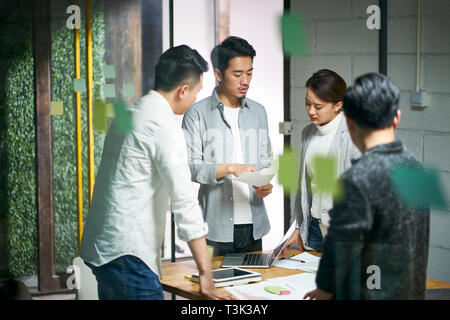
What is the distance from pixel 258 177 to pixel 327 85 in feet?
1.34

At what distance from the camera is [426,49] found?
240 cm

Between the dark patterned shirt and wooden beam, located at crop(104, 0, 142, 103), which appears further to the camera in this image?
wooden beam, located at crop(104, 0, 142, 103)

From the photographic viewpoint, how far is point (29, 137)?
6.67ft

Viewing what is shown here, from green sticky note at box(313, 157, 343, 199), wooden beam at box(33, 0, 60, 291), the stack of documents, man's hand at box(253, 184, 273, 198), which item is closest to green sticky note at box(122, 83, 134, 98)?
wooden beam at box(33, 0, 60, 291)

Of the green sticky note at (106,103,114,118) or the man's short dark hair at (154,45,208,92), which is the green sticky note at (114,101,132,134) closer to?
the green sticky note at (106,103,114,118)

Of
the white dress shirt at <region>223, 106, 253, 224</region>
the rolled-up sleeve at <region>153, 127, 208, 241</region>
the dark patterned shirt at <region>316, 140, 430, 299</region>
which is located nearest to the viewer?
the dark patterned shirt at <region>316, 140, 430, 299</region>

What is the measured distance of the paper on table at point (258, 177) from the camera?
2.22m

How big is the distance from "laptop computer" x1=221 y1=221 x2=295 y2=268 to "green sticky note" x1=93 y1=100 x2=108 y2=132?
62 centimetres

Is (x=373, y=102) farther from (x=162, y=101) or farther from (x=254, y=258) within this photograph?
(x=254, y=258)

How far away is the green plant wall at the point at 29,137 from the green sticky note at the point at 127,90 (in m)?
0.08

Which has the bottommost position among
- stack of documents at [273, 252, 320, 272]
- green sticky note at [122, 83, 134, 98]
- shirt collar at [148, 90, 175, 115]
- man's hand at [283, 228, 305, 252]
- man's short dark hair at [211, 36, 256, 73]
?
stack of documents at [273, 252, 320, 272]

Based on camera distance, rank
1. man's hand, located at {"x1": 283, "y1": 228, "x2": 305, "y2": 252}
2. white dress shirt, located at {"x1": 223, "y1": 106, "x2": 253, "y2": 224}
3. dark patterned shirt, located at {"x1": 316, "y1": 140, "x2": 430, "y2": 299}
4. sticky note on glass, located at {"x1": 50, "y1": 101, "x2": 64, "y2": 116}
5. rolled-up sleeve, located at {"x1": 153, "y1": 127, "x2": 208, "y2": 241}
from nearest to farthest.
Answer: dark patterned shirt, located at {"x1": 316, "y1": 140, "x2": 430, "y2": 299} → rolled-up sleeve, located at {"x1": 153, "y1": 127, "x2": 208, "y2": 241} → sticky note on glass, located at {"x1": 50, "y1": 101, "x2": 64, "y2": 116} → white dress shirt, located at {"x1": 223, "y1": 106, "x2": 253, "y2": 224} → man's hand, located at {"x1": 283, "y1": 228, "x2": 305, "y2": 252}

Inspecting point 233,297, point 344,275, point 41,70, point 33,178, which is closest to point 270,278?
point 233,297

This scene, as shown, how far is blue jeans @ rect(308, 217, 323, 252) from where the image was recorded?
2238 mm
